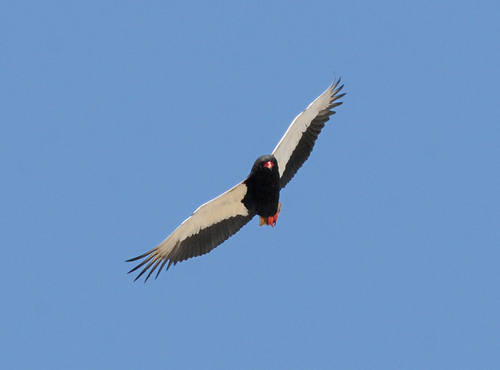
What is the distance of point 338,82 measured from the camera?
750 inches

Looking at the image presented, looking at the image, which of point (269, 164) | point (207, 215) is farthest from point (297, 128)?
point (207, 215)

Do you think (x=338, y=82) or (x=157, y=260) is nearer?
(x=157, y=260)

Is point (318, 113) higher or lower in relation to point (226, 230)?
higher

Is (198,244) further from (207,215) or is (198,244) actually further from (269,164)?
(269,164)

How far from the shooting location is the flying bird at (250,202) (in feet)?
57.0

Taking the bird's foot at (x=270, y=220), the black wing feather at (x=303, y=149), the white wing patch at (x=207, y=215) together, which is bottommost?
the bird's foot at (x=270, y=220)

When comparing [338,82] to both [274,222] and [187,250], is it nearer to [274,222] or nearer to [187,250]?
[274,222]

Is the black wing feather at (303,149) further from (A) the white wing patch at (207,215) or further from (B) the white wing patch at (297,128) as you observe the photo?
(A) the white wing patch at (207,215)

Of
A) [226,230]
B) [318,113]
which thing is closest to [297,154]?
[318,113]

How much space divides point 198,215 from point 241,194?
1056 mm

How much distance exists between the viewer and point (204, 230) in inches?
714

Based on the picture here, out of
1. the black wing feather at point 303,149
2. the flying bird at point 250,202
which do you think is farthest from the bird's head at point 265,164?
the black wing feather at point 303,149

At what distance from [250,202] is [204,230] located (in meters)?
1.23

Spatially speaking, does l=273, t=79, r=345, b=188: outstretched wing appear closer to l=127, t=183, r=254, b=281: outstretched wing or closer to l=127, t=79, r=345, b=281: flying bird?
l=127, t=79, r=345, b=281: flying bird
